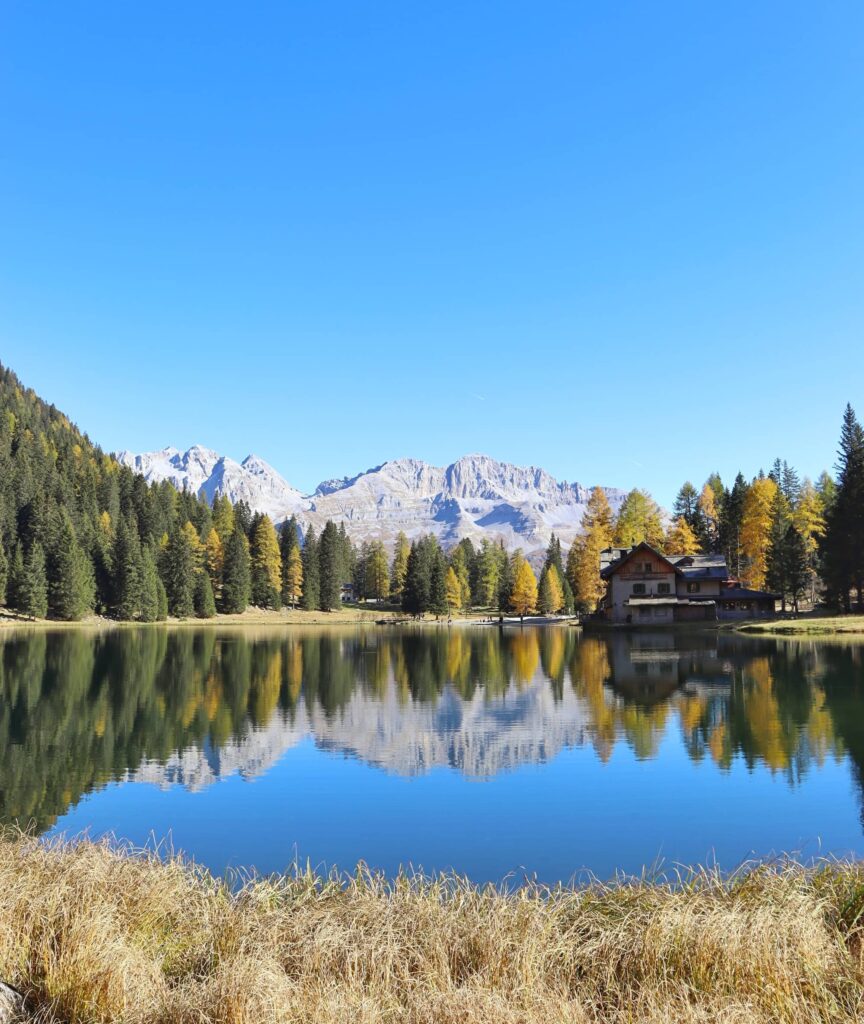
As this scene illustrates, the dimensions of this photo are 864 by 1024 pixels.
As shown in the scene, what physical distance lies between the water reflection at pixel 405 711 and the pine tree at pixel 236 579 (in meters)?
64.5

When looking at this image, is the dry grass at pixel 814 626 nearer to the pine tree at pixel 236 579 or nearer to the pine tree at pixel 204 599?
the pine tree at pixel 204 599

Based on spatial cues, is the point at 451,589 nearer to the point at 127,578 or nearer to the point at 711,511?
the point at 711,511

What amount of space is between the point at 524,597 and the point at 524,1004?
122874mm

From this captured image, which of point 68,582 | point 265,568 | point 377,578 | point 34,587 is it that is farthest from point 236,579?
point 377,578

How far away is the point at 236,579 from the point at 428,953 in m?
119

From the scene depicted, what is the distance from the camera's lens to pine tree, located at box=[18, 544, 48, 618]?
98562 millimetres

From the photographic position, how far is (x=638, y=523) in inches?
4075

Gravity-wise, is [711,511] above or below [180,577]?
above

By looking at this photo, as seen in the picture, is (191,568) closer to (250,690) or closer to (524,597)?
(524,597)

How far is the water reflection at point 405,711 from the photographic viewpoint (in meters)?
22.9

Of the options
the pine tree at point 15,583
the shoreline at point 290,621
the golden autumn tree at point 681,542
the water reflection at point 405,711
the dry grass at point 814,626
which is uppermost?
the golden autumn tree at point 681,542

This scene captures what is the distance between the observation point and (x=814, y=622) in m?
69.3

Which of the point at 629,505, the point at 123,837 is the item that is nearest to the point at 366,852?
the point at 123,837

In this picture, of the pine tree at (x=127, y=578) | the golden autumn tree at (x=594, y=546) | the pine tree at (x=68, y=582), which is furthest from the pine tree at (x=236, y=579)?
the golden autumn tree at (x=594, y=546)
